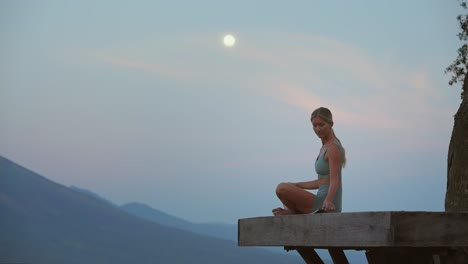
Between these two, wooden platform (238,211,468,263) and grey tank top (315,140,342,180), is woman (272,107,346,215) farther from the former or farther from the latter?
wooden platform (238,211,468,263)

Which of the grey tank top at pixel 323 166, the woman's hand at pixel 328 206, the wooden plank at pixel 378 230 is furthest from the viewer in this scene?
the grey tank top at pixel 323 166

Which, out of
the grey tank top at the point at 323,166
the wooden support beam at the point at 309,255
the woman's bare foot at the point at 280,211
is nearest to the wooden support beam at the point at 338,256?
the wooden support beam at the point at 309,255

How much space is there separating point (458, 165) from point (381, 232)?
1025cm

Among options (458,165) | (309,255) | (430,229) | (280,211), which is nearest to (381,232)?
(430,229)

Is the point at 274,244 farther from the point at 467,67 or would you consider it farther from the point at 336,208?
the point at 467,67

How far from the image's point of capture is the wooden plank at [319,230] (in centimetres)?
557

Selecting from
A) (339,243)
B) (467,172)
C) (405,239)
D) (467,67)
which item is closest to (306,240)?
(339,243)

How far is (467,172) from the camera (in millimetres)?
14992

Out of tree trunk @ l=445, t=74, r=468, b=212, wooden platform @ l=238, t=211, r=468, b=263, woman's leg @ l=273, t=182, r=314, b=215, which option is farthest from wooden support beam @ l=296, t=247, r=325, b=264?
tree trunk @ l=445, t=74, r=468, b=212

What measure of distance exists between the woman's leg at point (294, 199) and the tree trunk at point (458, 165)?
8.25m

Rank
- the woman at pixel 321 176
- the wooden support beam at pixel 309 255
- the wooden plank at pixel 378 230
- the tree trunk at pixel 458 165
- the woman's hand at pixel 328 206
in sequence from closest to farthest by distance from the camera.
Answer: the wooden plank at pixel 378 230, the woman's hand at pixel 328 206, the woman at pixel 321 176, the wooden support beam at pixel 309 255, the tree trunk at pixel 458 165

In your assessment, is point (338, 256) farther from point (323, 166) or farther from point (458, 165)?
point (458, 165)

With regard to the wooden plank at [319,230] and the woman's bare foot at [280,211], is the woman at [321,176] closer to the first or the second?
the woman's bare foot at [280,211]

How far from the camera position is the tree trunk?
14859 mm
